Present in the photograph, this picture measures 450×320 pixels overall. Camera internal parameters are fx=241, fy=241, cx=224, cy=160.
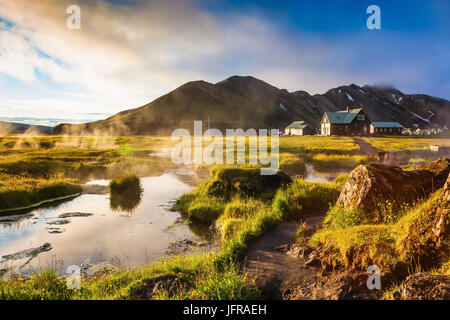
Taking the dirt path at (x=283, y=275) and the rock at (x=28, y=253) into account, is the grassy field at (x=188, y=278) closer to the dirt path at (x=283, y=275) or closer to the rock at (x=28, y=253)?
the dirt path at (x=283, y=275)

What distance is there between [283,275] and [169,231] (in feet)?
30.0

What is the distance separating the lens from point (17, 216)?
1712 cm

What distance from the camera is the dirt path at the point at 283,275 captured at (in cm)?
612

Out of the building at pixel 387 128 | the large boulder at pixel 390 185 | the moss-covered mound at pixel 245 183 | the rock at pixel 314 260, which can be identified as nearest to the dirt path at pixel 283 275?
the rock at pixel 314 260

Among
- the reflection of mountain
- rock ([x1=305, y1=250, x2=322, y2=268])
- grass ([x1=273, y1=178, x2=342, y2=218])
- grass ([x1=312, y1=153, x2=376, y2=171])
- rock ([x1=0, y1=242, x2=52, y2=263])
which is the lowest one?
rock ([x1=0, y1=242, x2=52, y2=263])

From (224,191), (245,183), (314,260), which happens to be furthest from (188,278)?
(245,183)

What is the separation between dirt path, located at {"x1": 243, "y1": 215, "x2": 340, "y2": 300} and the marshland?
0.35 meters

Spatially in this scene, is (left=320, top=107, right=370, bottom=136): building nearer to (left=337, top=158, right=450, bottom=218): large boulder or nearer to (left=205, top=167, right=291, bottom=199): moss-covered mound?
(left=205, top=167, right=291, bottom=199): moss-covered mound

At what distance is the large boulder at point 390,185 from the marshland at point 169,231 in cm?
36

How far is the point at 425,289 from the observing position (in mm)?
4328

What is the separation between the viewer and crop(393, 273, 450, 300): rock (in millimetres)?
4164

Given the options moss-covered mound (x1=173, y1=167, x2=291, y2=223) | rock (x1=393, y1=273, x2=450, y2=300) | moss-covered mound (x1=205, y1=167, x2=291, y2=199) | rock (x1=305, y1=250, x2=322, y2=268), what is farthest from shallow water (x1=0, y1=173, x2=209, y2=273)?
rock (x1=393, y1=273, x2=450, y2=300)

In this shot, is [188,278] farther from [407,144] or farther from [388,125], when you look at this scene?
[388,125]
